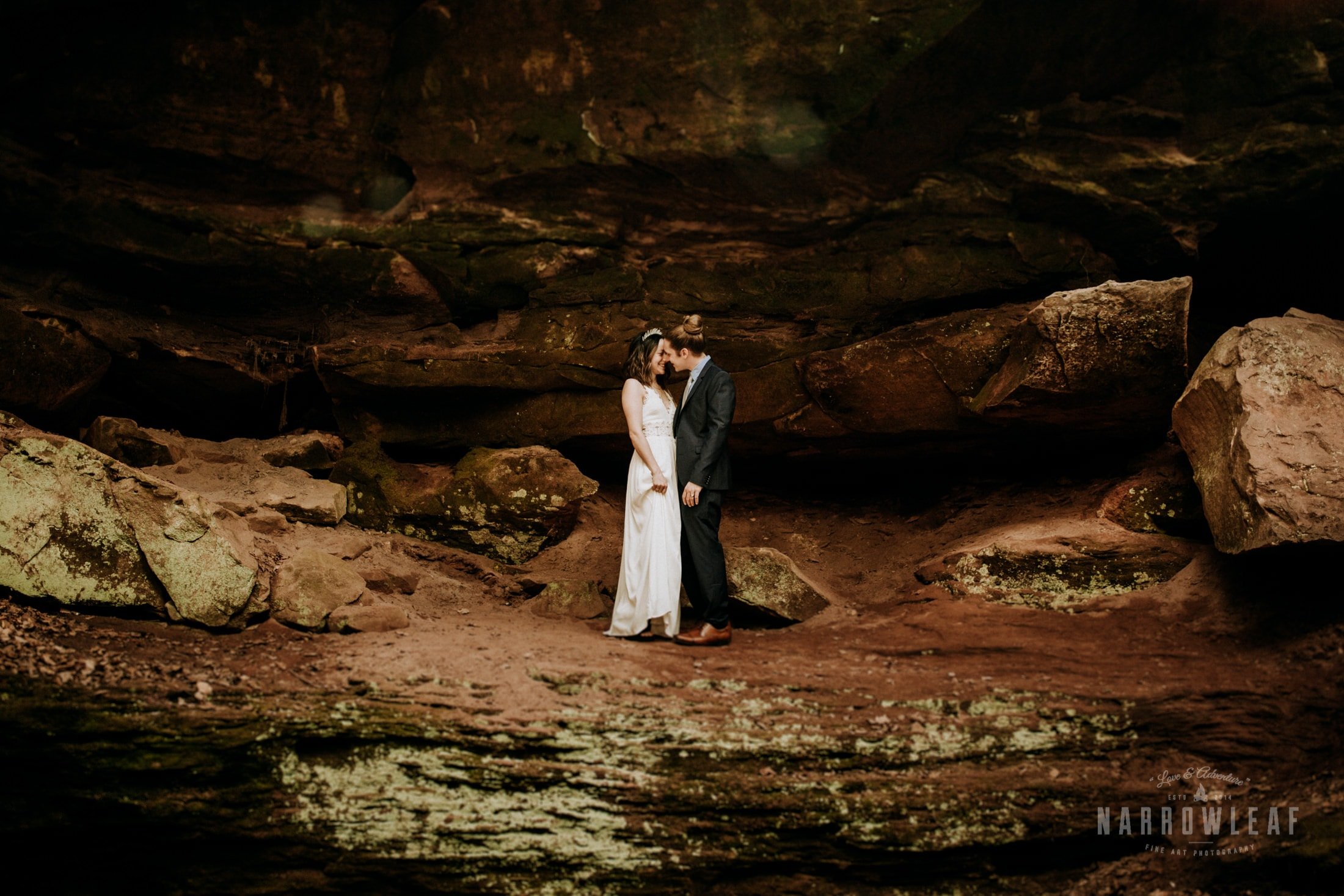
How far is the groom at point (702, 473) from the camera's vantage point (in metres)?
6.05

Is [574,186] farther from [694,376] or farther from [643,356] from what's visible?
[694,376]

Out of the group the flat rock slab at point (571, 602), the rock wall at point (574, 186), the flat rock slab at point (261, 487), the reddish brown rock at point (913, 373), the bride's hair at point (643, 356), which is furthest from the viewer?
the rock wall at point (574, 186)

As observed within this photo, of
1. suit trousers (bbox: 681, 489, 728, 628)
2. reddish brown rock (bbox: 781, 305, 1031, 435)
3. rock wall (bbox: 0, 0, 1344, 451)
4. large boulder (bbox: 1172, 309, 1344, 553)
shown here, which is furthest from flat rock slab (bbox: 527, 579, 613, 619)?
large boulder (bbox: 1172, 309, 1344, 553)

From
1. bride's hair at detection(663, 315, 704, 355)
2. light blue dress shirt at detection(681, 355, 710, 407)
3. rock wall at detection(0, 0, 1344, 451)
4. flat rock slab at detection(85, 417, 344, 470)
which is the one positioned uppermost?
rock wall at detection(0, 0, 1344, 451)

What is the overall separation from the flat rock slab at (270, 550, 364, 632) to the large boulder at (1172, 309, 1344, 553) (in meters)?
5.92

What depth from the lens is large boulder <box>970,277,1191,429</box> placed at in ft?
21.1

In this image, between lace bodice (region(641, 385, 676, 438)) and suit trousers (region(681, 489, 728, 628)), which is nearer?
suit trousers (region(681, 489, 728, 628))

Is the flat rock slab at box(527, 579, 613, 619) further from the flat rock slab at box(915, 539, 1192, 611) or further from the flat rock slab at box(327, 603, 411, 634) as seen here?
the flat rock slab at box(915, 539, 1192, 611)

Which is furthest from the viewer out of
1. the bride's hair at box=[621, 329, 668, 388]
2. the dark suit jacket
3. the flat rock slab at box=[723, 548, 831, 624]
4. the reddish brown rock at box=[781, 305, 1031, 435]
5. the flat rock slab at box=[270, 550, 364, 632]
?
the reddish brown rock at box=[781, 305, 1031, 435]

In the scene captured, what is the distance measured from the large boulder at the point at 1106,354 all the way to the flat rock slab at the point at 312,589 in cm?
532

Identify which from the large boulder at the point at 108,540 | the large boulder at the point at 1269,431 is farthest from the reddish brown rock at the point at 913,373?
the large boulder at the point at 108,540


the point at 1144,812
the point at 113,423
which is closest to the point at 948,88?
the point at 1144,812

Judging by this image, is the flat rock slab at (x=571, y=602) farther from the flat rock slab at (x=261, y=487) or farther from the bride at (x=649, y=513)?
the flat rock slab at (x=261, y=487)

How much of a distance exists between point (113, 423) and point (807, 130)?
6945mm
